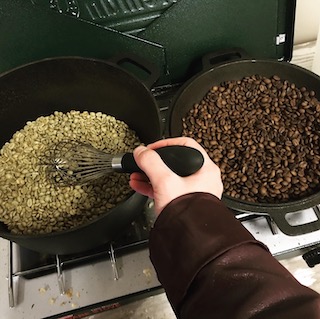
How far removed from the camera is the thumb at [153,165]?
0.54 m

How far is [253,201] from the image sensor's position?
2.50 ft

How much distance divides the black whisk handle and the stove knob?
0.35 m

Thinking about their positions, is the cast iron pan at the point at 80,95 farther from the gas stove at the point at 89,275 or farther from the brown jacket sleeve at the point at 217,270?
the brown jacket sleeve at the point at 217,270

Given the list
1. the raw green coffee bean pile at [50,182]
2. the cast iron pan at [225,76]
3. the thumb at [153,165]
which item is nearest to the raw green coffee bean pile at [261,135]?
the cast iron pan at [225,76]

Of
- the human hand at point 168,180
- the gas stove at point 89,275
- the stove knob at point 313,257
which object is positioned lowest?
the stove knob at point 313,257

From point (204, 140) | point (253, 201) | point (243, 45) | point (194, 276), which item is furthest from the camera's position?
point (243, 45)

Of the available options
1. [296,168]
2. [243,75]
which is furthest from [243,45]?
[296,168]

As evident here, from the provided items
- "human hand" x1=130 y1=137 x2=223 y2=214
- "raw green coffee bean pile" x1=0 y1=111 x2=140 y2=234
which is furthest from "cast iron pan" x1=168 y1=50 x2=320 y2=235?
"human hand" x1=130 y1=137 x2=223 y2=214

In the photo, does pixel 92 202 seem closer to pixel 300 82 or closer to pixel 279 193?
pixel 279 193

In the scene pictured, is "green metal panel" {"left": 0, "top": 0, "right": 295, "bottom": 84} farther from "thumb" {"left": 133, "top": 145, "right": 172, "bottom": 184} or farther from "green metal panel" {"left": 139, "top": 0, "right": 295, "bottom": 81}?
"thumb" {"left": 133, "top": 145, "right": 172, "bottom": 184}

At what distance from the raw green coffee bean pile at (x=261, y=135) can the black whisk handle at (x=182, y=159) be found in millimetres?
253

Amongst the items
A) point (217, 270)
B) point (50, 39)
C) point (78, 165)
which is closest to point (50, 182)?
point (78, 165)

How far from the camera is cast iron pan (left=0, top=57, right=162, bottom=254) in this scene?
793 mm

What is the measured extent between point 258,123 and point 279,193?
0.17m
